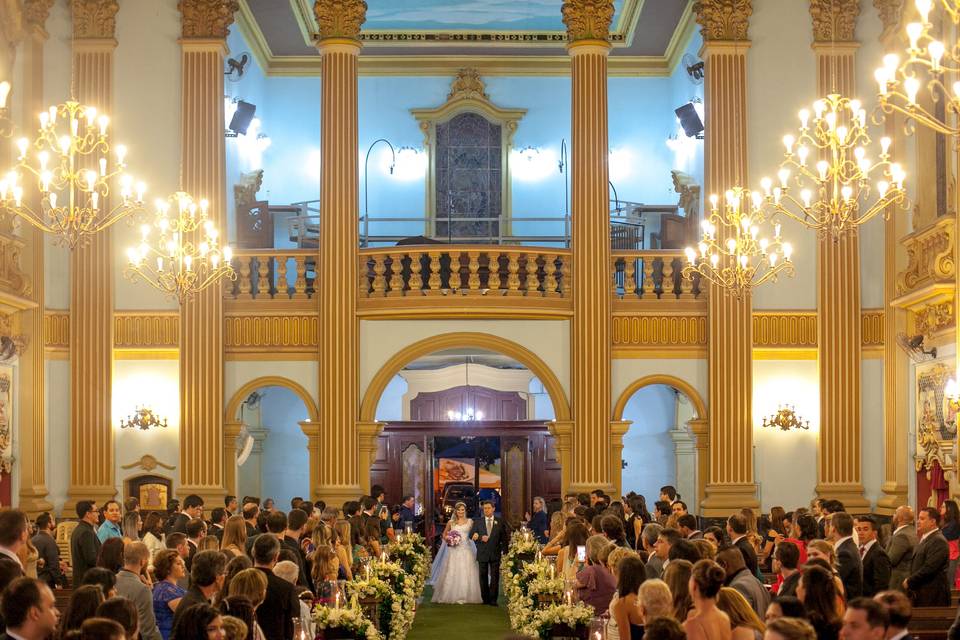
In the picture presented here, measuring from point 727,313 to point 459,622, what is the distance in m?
6.57

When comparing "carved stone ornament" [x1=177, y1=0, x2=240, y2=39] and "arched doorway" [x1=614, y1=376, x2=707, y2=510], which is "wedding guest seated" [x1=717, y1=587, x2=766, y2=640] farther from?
"arched doorway" [x1=614, y1=376, x2=707, y2=510]

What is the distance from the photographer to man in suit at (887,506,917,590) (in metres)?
13.8

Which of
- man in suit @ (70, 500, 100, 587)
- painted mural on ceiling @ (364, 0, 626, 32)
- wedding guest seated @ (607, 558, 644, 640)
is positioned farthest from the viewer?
painted mural on ceiling @ (364, 0, 626, 32)

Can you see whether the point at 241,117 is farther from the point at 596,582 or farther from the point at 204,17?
the point at 596,582

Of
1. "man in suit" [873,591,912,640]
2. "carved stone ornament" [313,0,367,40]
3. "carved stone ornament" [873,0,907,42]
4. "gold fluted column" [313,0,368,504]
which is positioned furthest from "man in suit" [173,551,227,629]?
"carved stone ornament" [873,0,907,42]

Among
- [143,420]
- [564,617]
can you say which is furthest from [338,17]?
[564,617]

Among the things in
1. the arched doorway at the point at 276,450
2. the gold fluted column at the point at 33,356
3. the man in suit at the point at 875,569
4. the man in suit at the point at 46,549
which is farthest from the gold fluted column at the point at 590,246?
the man in suit at the point at 875,569

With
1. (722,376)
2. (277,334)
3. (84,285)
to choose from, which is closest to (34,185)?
(84,285)

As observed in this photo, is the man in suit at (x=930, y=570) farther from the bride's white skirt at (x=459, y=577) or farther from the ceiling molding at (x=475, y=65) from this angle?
the ceiling molding at (x=475, y=65)

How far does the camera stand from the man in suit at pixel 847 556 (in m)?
11.7

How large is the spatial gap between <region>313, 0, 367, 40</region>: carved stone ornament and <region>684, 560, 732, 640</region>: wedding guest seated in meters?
15.5

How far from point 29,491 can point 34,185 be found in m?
4.57

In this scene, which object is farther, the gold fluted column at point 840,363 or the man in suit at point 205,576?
the gold fluted column at point 840,363

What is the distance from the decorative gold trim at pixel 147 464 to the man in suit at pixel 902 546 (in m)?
11.8
